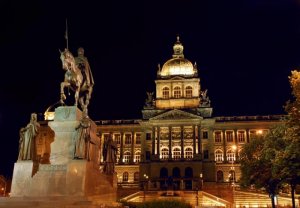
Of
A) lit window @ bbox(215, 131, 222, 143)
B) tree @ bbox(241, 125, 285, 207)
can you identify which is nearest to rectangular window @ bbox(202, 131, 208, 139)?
lit window @ bbox(215, 131, 222, 143)

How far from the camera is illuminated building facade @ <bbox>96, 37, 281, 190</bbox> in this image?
7612 centimetres

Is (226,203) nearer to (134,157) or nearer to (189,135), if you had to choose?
(189,135)

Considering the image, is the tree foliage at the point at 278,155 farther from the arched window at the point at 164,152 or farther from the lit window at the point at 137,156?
the lit window at the point at 137,156

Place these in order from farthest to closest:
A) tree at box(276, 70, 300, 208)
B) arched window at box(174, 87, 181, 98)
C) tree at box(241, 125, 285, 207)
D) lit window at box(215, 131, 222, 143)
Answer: arched window at box(174, 87, 181, 98) → lit window at box(215, 131, 222, 143) → tree at box(241, 125, 285, 207) → tree at box(276, 70, 300, 208)

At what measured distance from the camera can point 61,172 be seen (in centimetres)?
1650

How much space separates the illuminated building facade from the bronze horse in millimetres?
53918

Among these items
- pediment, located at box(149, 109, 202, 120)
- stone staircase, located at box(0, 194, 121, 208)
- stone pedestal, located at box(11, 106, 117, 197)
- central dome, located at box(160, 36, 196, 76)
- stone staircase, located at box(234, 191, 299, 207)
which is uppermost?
central dome, located at box(160, 36, 196, 76)

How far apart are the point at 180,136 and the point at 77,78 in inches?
2442

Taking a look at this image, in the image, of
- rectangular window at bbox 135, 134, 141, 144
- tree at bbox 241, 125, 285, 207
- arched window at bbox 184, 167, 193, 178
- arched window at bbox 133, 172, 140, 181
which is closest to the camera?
tree at bbox 241, 125, 285, 207

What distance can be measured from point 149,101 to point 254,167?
50.9 metres

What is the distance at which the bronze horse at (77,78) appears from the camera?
706 inches

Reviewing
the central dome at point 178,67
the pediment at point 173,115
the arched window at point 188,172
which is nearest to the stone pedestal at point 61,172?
the arched window at point 188,172

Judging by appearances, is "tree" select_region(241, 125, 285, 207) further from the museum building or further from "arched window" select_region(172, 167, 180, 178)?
"arched window" select_region(172, 167, 180, 178)

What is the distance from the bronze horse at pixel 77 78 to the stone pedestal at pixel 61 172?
1.63 meters
